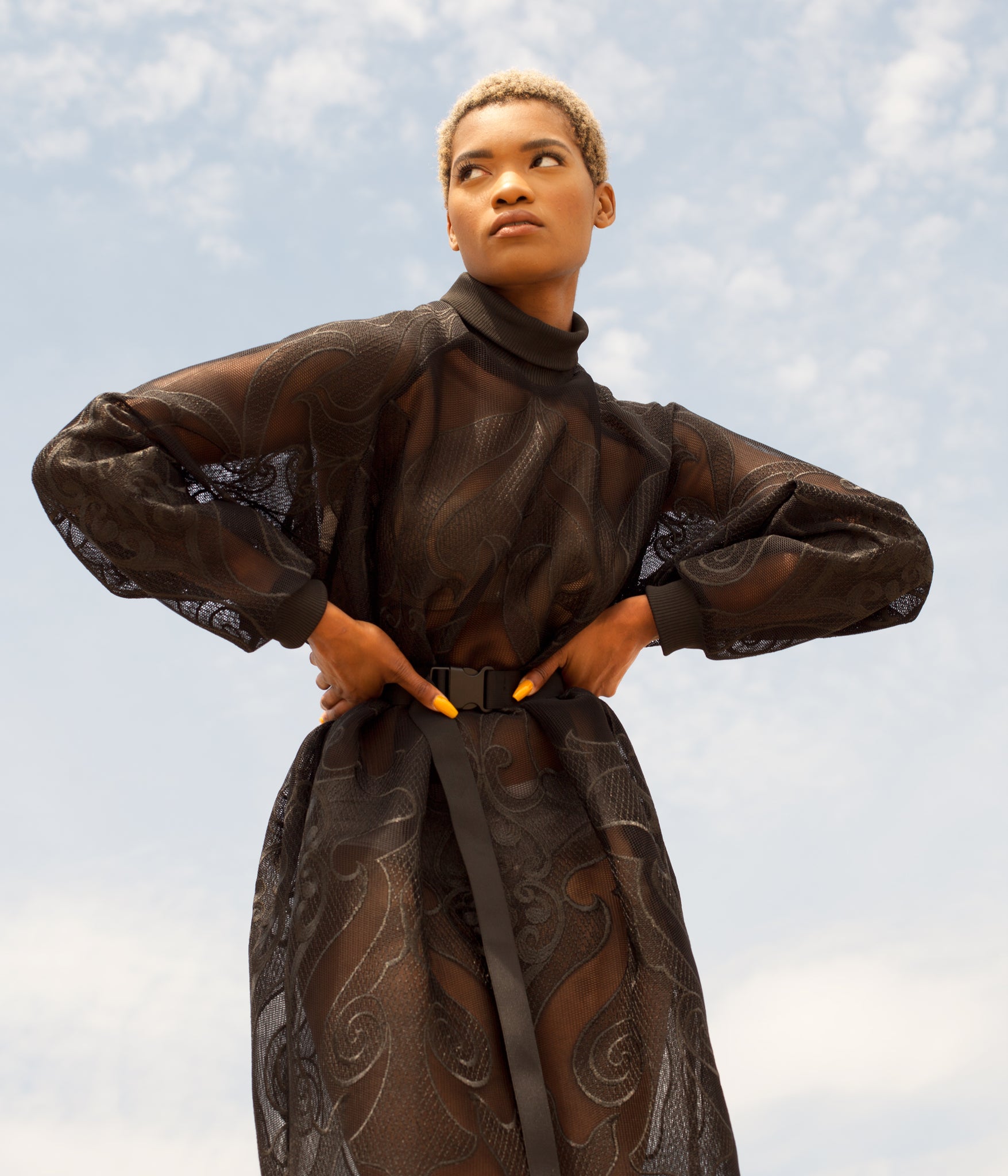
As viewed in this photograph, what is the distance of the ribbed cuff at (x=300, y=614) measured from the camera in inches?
86.0

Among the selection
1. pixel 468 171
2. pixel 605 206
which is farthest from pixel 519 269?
pixel 605 206

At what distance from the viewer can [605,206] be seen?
2.66 metres

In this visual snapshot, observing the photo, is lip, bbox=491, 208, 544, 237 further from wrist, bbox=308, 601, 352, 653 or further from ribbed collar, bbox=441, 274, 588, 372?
wrist, bbox=308, 601, 352, 653

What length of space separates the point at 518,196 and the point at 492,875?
1147 millimetres

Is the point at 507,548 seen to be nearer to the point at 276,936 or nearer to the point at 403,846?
the point at 403,846

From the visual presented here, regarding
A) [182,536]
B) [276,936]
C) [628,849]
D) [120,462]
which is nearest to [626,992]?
[628,849]

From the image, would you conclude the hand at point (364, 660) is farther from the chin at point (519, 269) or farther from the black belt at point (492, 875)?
the chin at point (519, 269)

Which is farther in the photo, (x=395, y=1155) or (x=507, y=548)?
(x=507, y=548)

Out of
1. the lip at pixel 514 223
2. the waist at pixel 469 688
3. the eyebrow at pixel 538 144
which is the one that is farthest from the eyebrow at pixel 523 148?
the waist at pixel 469 688

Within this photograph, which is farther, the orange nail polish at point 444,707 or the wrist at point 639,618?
the wrist at point 639,618

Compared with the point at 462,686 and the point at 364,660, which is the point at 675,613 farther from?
the point at 364,660

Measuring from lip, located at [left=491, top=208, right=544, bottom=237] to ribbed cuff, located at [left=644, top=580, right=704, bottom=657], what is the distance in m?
0.65

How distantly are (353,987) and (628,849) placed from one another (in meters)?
0.49

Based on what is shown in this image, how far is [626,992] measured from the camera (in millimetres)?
2195
